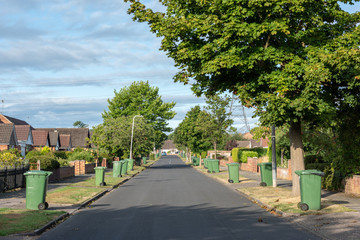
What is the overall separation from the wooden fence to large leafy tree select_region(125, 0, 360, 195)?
930 cm

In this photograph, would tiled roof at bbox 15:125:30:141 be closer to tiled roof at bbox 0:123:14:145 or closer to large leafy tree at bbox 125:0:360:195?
tiled roof at bbox 0:123:14:145

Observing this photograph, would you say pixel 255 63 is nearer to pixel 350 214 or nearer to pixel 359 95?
pixel 359 95

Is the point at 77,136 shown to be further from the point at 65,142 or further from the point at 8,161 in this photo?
the point at 8,161

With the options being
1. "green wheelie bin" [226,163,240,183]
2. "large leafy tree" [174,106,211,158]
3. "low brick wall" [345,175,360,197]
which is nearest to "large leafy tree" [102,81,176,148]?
"large leafy tree" [174,106,211,158]

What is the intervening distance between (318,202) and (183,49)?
6924 millimetres

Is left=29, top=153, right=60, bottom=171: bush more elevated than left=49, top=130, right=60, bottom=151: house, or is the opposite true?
left=49, top=130, right=60, bottom=151: house

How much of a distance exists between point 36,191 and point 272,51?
899 cm

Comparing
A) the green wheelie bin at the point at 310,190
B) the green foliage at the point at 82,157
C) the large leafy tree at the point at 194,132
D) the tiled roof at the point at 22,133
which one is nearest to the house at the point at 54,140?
the tiled roof at the point at 22,133

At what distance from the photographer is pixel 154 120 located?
64.2 m

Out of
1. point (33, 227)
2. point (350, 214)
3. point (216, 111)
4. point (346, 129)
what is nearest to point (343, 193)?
point (346, 129)

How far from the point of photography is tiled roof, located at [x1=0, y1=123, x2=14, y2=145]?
163 ft

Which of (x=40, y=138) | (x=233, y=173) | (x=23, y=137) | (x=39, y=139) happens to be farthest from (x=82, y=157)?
(x=40, y=138)

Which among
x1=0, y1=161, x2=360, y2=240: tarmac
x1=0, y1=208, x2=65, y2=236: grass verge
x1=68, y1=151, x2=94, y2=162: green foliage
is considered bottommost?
x1=0, y1=161, x2=360, y2=240: tarmac

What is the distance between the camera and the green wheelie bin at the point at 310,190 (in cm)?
1258
